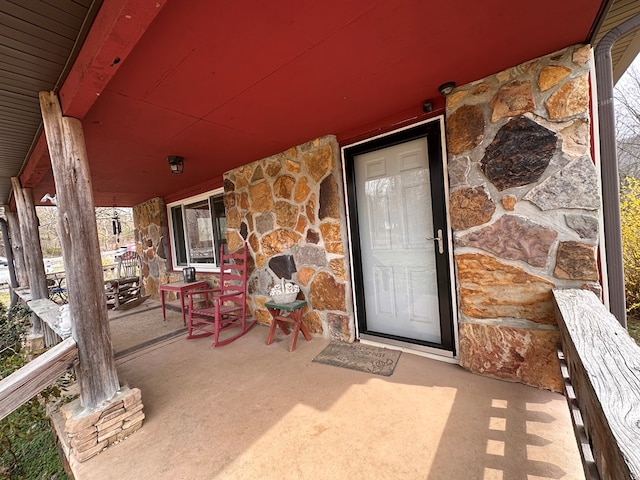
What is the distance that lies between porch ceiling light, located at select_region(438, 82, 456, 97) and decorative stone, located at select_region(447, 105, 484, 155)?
14 centimetres

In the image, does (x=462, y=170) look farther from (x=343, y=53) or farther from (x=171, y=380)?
(x=171, y=380)

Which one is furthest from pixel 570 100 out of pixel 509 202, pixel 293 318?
pixel 293 318

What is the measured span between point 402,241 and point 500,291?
804 mm

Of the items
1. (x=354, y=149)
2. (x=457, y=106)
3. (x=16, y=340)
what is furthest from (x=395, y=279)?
(x=16, y=340)

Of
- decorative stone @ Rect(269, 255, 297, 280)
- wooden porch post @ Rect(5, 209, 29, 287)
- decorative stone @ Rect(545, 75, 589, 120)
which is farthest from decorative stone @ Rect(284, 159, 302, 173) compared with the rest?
wooden porch post @ Rect(5, 209, 29, 287)

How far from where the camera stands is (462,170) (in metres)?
1.87

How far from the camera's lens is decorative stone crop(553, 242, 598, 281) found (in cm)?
152

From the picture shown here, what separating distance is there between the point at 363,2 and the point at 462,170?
1217 mm

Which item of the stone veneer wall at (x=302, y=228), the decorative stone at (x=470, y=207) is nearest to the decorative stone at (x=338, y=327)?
the stone veneer wall at (x=302, y=228)

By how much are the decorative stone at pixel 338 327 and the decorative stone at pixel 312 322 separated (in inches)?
4.8

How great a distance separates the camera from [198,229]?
4.68m

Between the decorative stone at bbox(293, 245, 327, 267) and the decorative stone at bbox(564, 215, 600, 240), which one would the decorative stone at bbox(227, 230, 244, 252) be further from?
the decorative stone at bbox(564, 215, 600, 240)

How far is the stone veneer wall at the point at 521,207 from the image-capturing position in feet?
5.01

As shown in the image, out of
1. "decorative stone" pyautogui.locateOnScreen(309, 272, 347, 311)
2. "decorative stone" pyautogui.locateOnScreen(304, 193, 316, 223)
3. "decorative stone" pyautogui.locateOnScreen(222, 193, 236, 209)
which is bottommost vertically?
"decorative stone" pyautogui.locateOnScreen(309, 272, 347, 311)
